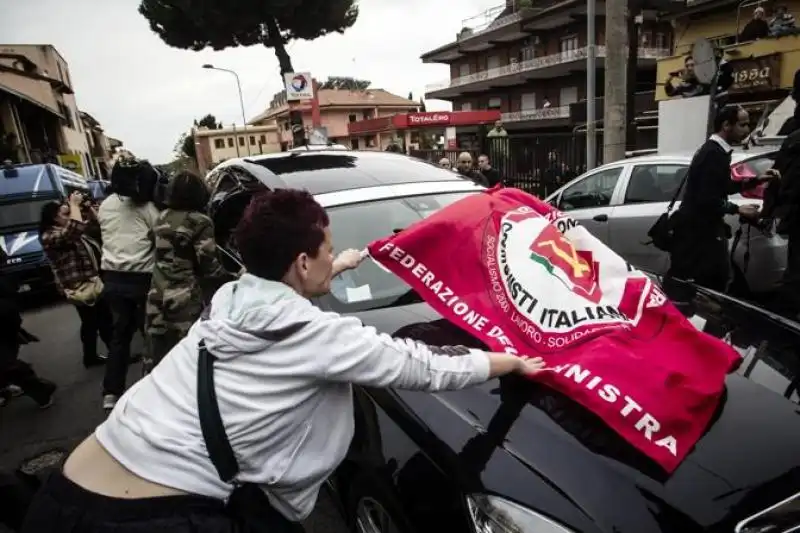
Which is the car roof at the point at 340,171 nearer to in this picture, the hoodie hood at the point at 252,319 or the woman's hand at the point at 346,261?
the woman's hand at the point at 346,261

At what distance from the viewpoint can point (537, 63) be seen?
36.2 meters

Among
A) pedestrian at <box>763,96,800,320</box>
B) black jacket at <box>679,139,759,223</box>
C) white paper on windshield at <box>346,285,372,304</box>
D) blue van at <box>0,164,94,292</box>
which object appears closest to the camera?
white paper on windshield at <box>346,285,372,304</box>

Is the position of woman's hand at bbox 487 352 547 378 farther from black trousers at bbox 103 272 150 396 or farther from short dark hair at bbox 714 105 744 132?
black trousers at bbox 103 272 150 396

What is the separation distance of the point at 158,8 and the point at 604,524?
27.3m

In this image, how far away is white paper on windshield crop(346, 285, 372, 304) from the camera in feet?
8.21

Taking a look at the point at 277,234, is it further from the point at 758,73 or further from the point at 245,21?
the point at 245,21

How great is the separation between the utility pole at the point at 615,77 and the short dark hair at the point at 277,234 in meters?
7.66

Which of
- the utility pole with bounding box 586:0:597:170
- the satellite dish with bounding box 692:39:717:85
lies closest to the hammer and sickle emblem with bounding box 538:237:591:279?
the satellite dish with bounding box 692:39:717:85

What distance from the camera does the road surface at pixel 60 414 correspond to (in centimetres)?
347

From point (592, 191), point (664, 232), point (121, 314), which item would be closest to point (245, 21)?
point (592, 191)

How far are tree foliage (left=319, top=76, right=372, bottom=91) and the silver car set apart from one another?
62.9m

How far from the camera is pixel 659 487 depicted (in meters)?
1.38

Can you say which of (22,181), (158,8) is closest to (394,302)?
(22,181)

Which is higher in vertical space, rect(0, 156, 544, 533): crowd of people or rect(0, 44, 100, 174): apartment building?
rect(0, 44, 100, 174): apartment building
